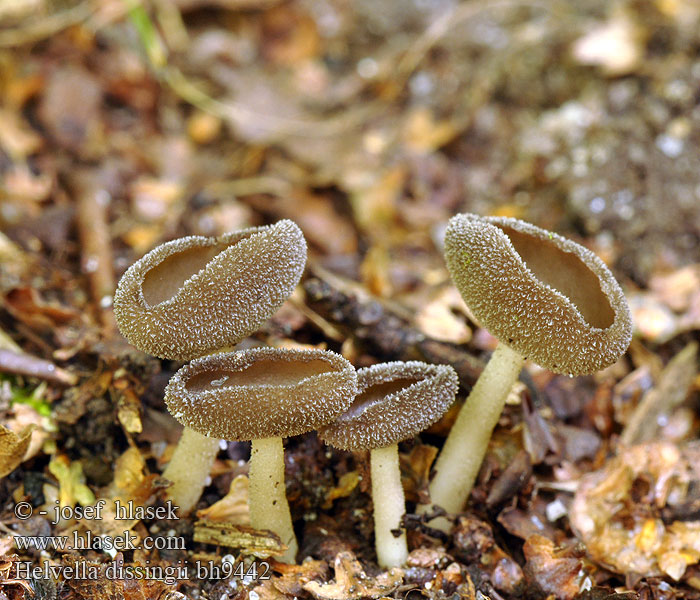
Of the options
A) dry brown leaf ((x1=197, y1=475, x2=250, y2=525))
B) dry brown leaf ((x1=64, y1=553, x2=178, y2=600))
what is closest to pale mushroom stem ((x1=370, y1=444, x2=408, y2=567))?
dry brown leaf ((x1=197, y1=475, x2=250, y2=525))

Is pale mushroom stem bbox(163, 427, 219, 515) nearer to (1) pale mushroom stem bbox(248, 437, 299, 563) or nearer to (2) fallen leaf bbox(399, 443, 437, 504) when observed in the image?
(1) pale mushroom stem bbox(248, 437, 299, 563)

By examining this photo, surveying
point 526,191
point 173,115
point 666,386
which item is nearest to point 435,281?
point 526,191

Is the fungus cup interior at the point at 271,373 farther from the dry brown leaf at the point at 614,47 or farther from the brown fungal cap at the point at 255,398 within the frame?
the dry brown leaf at the point at 614,47

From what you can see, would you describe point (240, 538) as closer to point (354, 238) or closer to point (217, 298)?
point (217, 298)

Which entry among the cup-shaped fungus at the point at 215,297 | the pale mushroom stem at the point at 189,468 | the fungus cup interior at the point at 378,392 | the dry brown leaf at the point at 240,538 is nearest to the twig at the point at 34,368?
the pale mushroom stem at the point at 189,468

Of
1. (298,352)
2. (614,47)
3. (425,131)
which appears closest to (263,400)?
(298,352)
